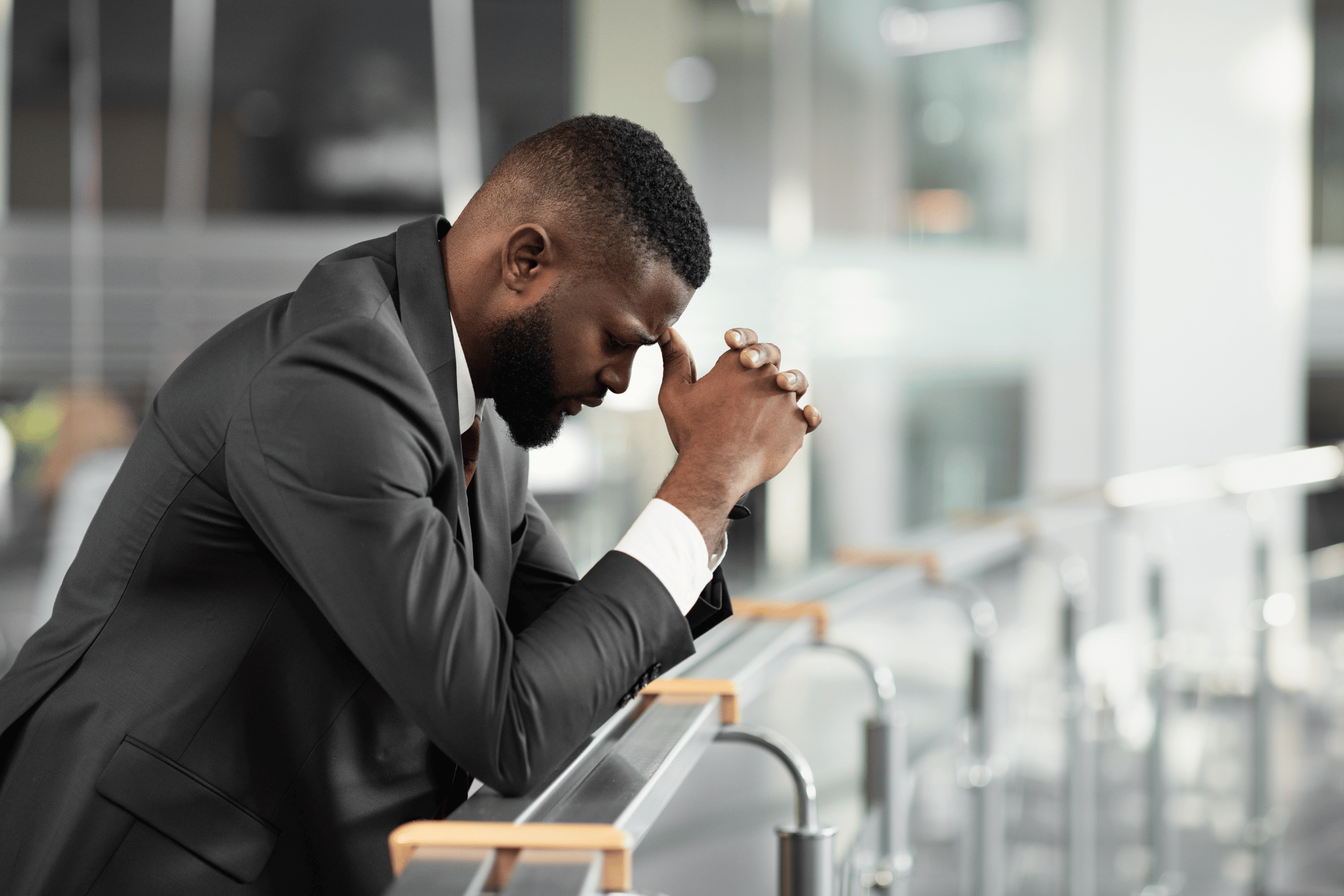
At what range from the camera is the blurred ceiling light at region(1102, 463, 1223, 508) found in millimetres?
2725

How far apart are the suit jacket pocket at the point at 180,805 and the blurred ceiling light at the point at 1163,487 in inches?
85.1

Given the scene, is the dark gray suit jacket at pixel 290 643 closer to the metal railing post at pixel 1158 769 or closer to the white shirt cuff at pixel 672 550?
the white shirt cuff at pixel 672 550

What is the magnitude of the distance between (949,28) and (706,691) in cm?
430

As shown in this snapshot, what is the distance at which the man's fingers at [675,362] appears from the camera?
113 centimetres

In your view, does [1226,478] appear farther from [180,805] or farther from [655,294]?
[180,805]

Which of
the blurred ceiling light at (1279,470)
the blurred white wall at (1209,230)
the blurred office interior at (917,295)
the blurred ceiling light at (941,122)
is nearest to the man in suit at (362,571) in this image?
the blurred office interior at (917,295)

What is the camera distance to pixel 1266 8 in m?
5.45

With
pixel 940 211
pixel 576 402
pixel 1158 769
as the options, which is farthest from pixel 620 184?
pixel 940 211

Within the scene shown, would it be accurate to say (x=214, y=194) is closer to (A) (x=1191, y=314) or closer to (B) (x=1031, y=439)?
(B) (x=1031, y=439)

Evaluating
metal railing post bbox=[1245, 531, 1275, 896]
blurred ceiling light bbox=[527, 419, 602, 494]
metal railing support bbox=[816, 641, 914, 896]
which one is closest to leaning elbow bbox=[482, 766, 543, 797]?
metal railing support bbox=[816, 641, 914, 896]

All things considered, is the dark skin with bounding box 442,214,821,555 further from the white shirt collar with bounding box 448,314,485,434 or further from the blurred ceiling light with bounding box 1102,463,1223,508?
the blurred ceiling light with bounding box 1102,463,1223,508

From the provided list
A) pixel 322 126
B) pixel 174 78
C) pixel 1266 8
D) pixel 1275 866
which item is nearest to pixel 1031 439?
pixel 1266 8

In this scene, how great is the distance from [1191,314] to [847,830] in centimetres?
457

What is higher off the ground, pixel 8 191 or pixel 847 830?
pixel 8 191
